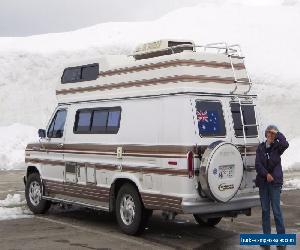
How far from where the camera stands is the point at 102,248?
29.8 ft

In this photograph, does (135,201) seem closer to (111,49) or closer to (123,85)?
(123,85)

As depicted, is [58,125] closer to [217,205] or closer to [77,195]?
[77,195]

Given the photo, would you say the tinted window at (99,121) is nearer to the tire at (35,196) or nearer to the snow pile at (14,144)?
the tire at (35,196)

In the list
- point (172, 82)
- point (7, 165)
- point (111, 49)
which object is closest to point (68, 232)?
point (172, 82)

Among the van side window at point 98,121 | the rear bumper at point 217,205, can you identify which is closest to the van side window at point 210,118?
the rear bumper at point 217,205

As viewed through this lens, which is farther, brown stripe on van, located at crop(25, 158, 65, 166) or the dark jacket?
brown stripe on van, located at crop(25, 158, 65, 166)

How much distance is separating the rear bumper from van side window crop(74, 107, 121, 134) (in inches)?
92.6

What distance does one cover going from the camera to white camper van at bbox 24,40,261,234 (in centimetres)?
917

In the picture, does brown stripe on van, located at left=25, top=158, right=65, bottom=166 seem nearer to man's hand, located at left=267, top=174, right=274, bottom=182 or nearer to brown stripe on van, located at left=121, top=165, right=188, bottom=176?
brown stripe on van, located at left=121, top=165, right=188, bottom=176

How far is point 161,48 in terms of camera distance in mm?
10422

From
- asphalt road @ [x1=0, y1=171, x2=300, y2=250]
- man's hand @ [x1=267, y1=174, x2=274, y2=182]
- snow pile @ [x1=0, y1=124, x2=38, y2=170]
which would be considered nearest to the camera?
man's hand @ [x1=267, y1=174, x2=274, y2=182]

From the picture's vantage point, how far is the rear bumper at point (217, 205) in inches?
355

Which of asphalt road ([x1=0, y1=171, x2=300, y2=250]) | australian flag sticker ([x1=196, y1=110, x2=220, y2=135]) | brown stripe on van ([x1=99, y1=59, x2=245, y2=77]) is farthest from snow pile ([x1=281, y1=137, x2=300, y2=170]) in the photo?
australian flag sticker ([x1=196, y1=110, x2=220, y2=135])

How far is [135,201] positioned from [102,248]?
3.91ft
